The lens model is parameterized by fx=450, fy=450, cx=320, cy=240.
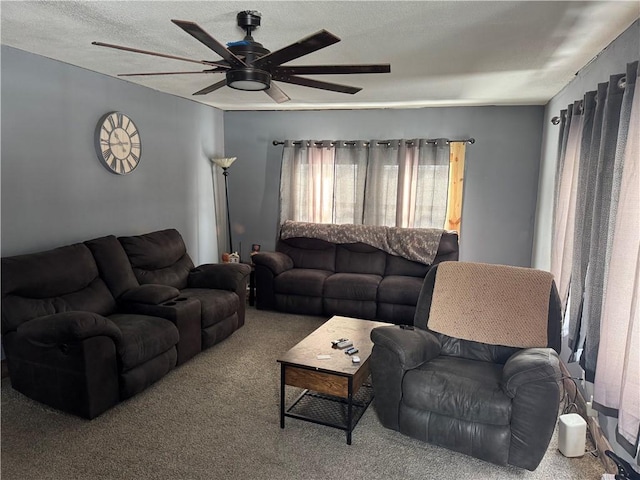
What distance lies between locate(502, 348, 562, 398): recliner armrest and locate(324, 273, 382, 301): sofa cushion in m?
2.35

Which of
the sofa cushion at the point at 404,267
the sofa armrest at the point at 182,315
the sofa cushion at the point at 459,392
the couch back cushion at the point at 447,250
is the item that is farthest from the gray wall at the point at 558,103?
the sofa armrest at the point at 182,315

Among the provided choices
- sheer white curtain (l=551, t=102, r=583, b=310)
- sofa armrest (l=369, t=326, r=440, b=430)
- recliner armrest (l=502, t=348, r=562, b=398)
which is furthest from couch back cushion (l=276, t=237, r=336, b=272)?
recliner armrest (l=502, t=348, r=562, b=398)

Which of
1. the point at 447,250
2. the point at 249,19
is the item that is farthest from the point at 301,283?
the point at 249,19

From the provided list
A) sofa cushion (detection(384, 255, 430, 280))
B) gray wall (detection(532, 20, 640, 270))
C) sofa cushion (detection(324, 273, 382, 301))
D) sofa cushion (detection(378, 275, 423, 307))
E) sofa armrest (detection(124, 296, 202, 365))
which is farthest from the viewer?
sofa cushion (detection(384, 255, 430, 280))

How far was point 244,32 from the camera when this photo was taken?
271 centimetres

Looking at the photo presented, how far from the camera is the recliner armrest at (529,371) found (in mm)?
2295

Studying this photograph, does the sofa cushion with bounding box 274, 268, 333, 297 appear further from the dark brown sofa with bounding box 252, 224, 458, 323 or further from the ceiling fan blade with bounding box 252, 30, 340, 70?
Result: the ceiling fan blade with bounding box 252, 30, 340, 70

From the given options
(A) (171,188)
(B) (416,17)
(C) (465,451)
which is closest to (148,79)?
(A) (171,188)

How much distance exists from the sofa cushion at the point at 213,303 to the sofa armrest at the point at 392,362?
1.68 metres

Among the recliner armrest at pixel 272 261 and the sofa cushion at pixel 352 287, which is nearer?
the sofa cushion at pixel 352 287

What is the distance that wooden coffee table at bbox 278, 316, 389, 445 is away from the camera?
8.59 ft

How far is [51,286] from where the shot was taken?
3.18 metres

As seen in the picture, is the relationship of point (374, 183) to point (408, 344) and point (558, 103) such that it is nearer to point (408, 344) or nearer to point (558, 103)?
point (558, 103)

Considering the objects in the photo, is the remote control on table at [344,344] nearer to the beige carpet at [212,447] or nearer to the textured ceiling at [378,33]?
the beige carpet at [212,447]
